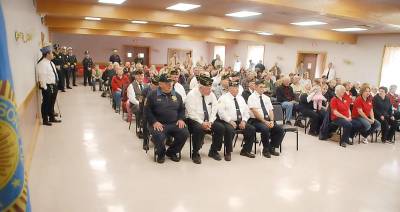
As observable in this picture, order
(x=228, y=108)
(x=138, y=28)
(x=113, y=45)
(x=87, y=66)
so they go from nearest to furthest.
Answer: (x=228, y=108)
(x=138, y=28)
(x=87, y=66)
(x=113, y=45)

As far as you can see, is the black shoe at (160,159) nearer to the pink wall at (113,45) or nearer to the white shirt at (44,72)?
the white shirt at (44,72)

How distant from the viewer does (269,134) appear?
4738 millimetres

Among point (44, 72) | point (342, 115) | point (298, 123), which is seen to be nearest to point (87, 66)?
point (44, 72)

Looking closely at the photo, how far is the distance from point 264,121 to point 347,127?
1.80 m

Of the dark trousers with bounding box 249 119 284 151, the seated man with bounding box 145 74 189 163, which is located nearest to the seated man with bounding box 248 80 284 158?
the dark trousers with bounding box 249 119 284 151

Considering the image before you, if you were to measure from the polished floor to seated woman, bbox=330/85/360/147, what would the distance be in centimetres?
30

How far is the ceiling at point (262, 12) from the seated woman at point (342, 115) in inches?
54.0

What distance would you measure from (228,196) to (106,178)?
1.41 metres

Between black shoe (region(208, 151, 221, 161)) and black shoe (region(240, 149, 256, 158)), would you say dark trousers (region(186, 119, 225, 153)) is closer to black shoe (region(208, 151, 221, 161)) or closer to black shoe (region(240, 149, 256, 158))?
black shoe (region(208, 151, 221, 161))

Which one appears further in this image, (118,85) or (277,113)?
(118,85)

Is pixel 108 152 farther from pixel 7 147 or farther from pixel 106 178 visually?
pixel 7 147

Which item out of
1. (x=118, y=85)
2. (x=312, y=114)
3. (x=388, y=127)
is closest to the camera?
(x=388, y=127)

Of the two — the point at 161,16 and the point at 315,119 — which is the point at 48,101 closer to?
the point at 161,16

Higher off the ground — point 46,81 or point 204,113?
point 46,81
